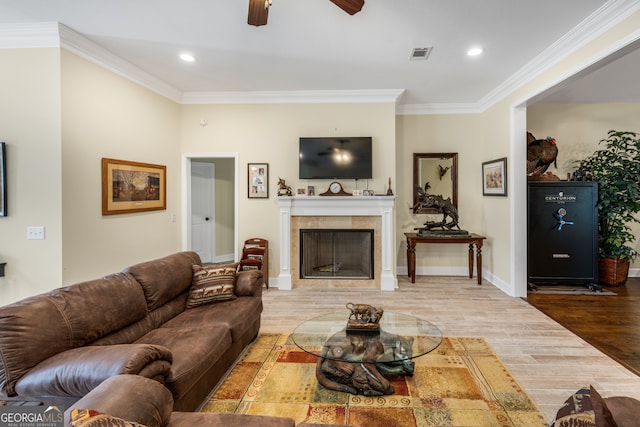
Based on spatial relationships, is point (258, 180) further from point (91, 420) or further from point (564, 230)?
point (564, 230)

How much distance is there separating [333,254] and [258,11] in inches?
139

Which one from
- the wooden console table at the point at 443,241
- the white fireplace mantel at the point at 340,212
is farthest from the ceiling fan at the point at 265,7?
the wooden console table at the point at 443,241

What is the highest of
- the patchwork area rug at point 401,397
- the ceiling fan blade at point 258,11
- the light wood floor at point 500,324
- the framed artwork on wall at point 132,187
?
the ceiling fan blade at point 258,11

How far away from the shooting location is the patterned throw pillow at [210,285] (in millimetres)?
2688

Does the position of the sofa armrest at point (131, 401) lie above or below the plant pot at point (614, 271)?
above

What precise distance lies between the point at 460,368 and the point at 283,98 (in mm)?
4115

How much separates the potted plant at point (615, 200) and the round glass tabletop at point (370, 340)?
3880 millimetres

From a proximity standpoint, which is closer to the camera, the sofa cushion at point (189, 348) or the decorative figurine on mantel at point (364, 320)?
the sofa cushion at point (189, 348)

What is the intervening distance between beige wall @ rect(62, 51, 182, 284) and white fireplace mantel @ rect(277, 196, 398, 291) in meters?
1.73

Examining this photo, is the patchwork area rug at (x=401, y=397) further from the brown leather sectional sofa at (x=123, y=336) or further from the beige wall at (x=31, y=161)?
the beige wall at (x=31, y=161)

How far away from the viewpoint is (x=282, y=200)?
4.64 metres

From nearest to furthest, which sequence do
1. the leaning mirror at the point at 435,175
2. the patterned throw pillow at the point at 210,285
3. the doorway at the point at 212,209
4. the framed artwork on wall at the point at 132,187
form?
the patterned throw pillow at the point at 210,285 → the framed artwork on wall at the point at 132,187 → the leaning mirror at the point at 435,175 → the doorway at the point at 212,209

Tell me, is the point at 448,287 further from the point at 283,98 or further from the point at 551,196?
the point at 283,98

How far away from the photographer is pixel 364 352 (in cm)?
205
